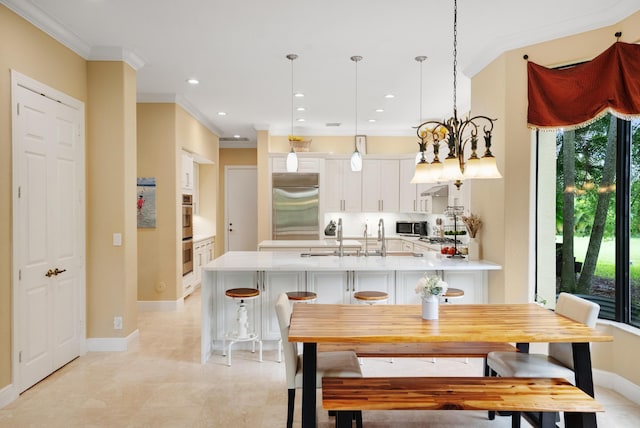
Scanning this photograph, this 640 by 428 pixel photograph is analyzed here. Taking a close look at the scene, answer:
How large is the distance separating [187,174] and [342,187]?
2878 mm

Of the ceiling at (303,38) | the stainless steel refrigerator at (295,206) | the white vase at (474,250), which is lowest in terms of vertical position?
the white vase at (474,250)

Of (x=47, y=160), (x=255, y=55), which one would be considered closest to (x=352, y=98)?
(x=255, y=55)

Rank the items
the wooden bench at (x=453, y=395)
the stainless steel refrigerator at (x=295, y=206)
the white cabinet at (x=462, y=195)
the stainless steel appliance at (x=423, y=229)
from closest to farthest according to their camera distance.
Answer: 1. the wooden bench at (x=453, y=395)
2. the white cabinet at (x=462, y=195)
3. the stainless steel refrigerator at (x=295, y=206)
4. the stainless steel appliance at (x=423, y=229)

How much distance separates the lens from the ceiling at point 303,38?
335cm

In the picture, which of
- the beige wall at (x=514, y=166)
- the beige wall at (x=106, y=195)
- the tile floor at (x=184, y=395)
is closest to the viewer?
the tile floor at (x=184, y=395)

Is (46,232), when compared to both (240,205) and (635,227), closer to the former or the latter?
(635,227)

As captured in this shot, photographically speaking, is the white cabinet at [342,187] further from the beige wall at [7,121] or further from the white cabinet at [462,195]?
the beige wall at [7,121]

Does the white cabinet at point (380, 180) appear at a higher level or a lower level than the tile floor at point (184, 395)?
→ higher

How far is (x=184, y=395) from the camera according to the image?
3324mm

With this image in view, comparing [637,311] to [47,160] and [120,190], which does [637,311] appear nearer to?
[120,190]

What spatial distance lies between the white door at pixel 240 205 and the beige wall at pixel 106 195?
5.39 meters

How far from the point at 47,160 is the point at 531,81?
13.9 feet

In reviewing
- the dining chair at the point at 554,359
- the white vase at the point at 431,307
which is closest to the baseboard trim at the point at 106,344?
the white vase at the point at 431,307

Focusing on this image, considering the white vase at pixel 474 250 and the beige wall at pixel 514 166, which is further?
the white vase at pixel 474 250
